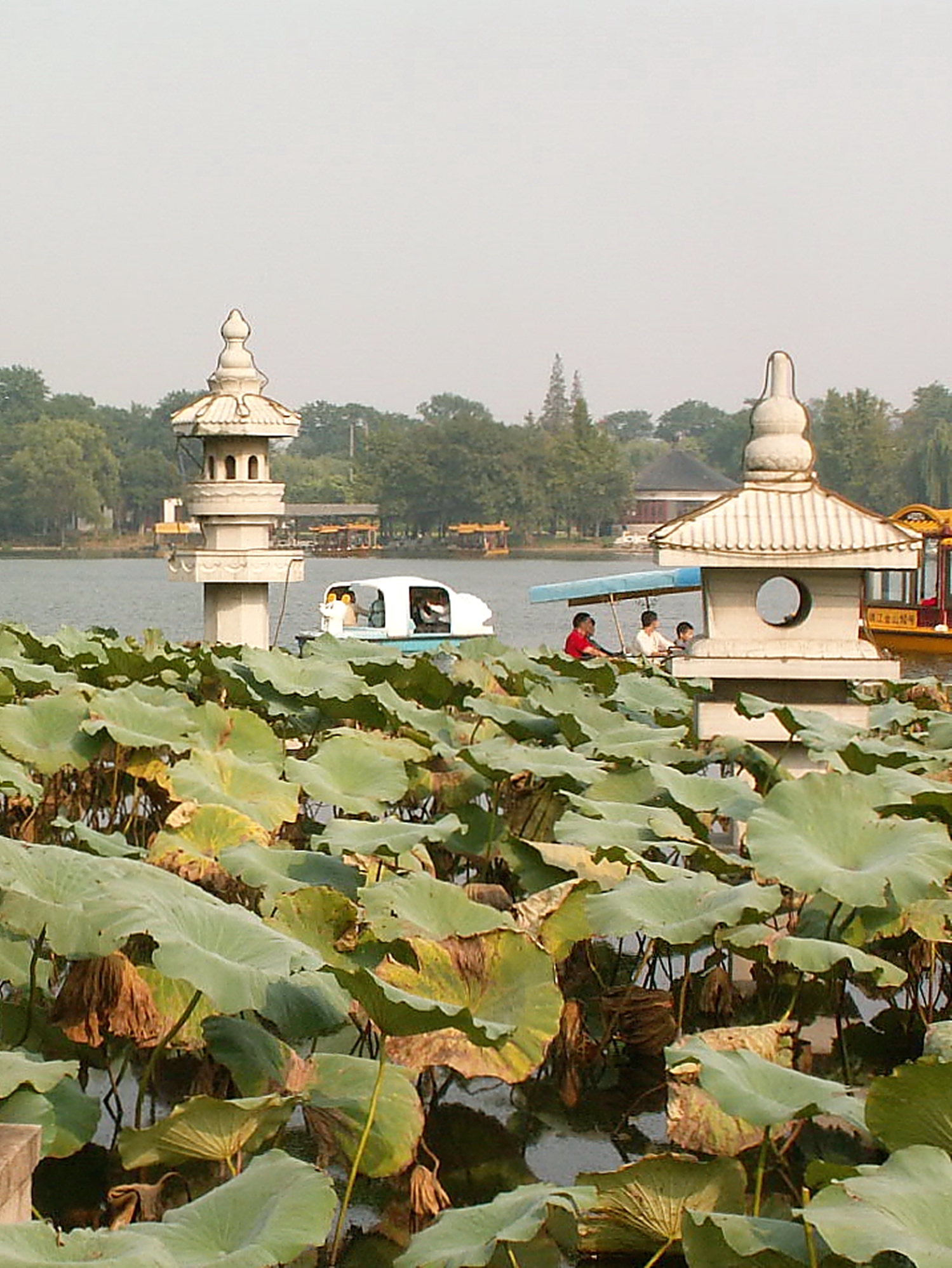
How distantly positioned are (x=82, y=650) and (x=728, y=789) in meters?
4.78

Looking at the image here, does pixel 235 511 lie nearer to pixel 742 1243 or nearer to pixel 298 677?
→ pixel 298 677

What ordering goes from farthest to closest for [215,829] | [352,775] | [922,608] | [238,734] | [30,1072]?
1. [922,608]
2. [238,734]
3. [352,775]
4. [215,829]
5. [30,1072]

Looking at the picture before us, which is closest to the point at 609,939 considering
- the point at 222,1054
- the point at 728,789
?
the point at 728,789

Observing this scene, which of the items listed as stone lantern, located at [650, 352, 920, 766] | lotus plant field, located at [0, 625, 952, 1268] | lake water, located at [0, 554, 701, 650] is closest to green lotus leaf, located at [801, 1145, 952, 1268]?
lotus plant field, located at [0, 625, 952, 1268]

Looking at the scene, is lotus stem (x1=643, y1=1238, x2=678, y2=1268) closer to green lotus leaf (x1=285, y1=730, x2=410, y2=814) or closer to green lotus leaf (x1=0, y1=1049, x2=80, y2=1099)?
green lotus leaf (x1=0, y1=1049, x2=80, y2=1099)

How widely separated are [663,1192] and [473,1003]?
21.7 inches

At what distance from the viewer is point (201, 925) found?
149 inches

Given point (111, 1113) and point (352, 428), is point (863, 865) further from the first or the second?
point (352, 428)

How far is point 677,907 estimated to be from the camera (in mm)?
4445

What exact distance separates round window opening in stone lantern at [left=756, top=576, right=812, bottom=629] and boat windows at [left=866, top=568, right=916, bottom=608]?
121cm

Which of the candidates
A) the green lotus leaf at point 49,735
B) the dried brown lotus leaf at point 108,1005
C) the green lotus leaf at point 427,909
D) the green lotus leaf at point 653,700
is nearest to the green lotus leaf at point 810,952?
the green lotus leaf at point 427,909

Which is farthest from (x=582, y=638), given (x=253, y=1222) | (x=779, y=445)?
(x=253, y=1222)

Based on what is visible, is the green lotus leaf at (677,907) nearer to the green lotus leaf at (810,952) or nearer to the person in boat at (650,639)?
the green lotus leaf at (810,952)

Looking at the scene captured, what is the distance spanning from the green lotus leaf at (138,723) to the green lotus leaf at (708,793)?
5.32ft
